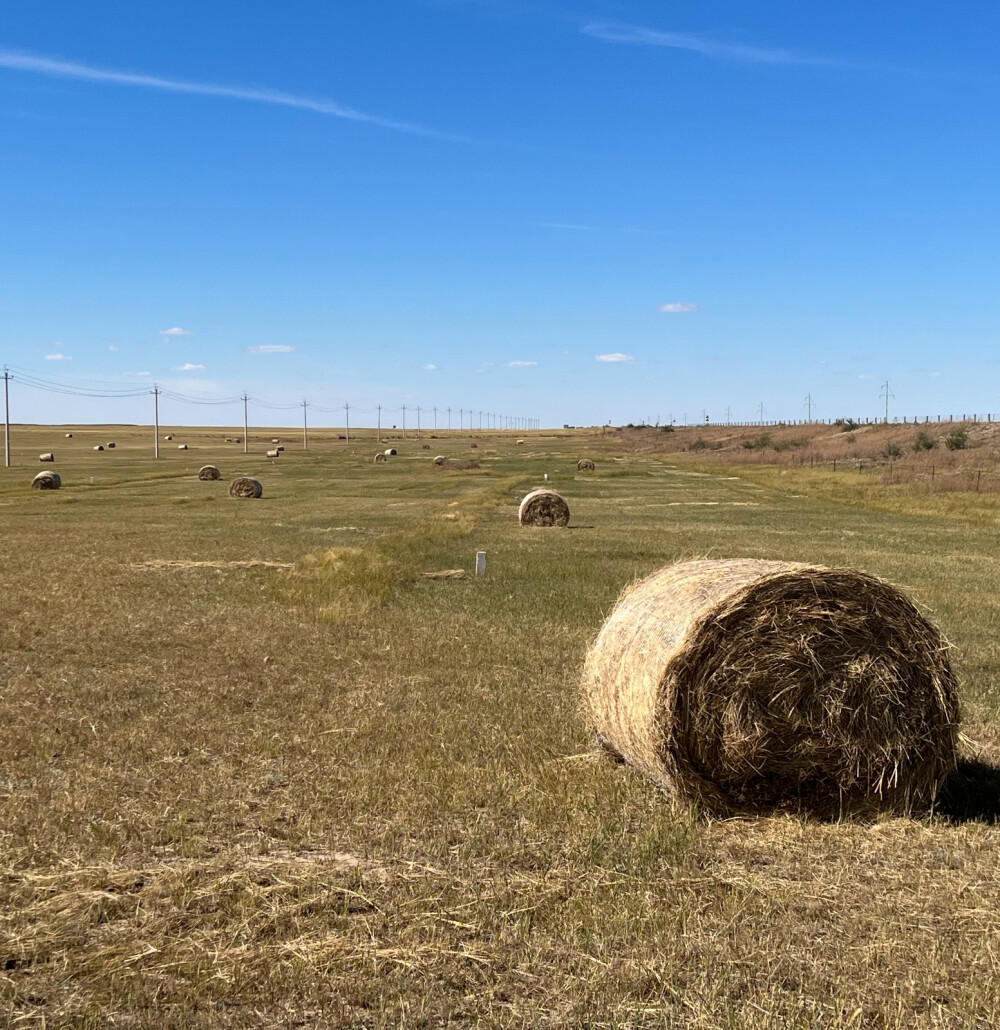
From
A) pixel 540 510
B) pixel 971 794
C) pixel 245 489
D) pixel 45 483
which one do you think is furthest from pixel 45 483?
pixel 971 794

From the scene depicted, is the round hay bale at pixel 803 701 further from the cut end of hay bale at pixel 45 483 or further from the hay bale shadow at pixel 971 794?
the cut end of hay bale at pixel 45 483

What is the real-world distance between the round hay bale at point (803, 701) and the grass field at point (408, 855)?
361 mm

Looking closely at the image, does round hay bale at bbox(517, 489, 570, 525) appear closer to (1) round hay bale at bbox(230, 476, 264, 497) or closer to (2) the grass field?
(2) the grass field

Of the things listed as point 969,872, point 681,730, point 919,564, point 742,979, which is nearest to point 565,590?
point 919,564

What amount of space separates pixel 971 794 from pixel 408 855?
5624 millimetres

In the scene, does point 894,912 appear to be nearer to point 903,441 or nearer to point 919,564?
point 919,564

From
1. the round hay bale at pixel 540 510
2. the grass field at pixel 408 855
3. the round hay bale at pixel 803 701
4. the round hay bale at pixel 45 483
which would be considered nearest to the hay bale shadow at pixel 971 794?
the grass field at pixel 408 855

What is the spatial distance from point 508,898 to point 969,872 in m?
3.65

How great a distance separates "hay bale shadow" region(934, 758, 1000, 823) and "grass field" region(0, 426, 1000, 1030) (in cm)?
5

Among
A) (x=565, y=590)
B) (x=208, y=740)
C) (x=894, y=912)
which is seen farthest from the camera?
(x=565, y=590)

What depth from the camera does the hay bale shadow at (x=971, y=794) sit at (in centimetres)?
918

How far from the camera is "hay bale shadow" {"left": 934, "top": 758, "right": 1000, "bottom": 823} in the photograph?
9180 mm

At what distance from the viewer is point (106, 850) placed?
797 centimetres

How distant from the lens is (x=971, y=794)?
975 centimetres
